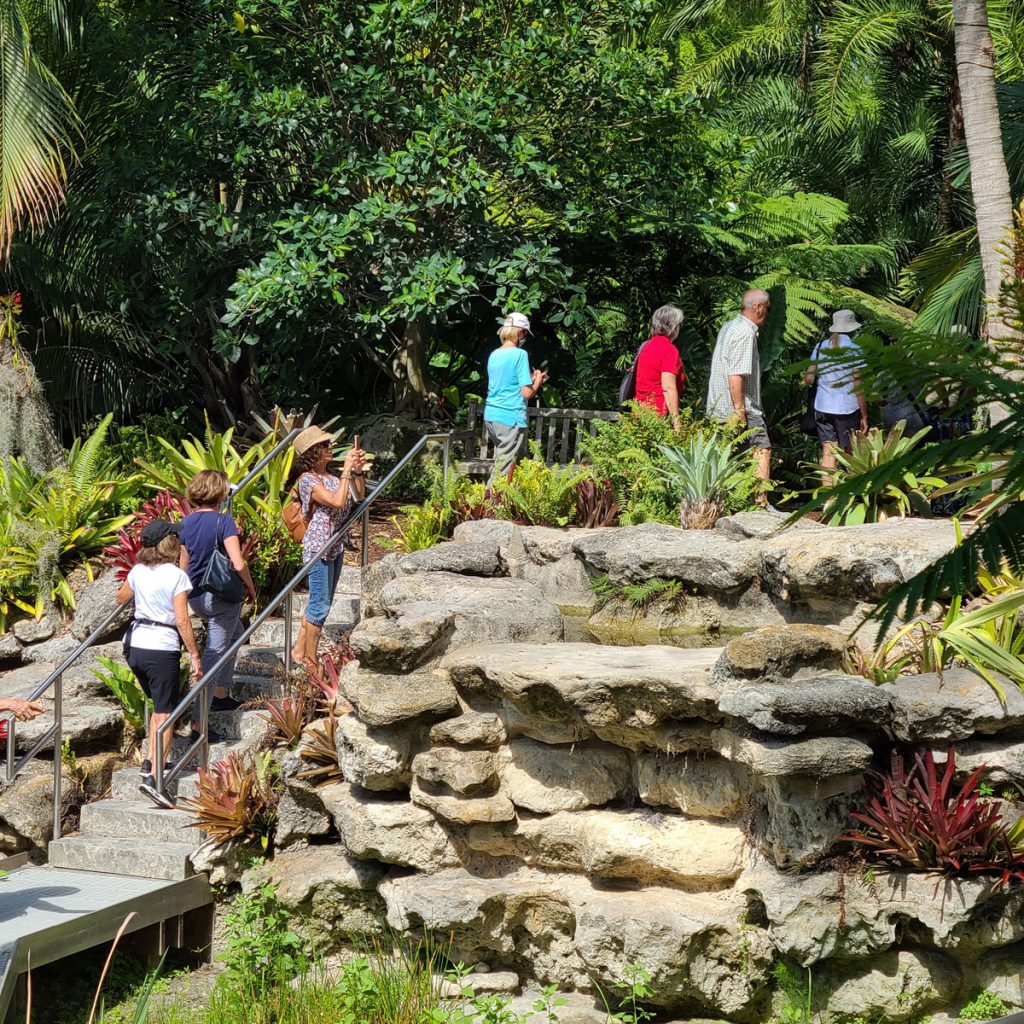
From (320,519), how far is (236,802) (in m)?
2.05

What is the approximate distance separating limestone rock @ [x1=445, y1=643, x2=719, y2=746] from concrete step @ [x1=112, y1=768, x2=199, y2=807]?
235 cm

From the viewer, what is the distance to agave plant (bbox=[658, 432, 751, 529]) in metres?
10.0

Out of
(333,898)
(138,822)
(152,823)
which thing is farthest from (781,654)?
(138,822)

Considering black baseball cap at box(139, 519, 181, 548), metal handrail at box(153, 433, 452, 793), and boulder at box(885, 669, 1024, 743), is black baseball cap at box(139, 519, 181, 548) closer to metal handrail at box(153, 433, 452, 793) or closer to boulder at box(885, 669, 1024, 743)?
metal handrail at box(153, 433, 452, 793)

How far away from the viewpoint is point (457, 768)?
749 centimetres

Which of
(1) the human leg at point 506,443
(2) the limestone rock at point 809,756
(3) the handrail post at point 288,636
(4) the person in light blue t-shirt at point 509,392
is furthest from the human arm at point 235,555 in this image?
(2) the limestone rock at point 809,756

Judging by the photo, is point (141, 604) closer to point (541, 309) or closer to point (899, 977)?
point (899, 977)

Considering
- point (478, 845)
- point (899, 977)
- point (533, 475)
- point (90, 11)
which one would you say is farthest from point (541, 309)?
point (899, 977)

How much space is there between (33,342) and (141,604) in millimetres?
7617

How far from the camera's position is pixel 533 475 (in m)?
10.8

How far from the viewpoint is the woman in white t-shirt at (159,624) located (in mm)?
8508

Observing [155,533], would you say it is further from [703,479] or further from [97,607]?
[703,479]

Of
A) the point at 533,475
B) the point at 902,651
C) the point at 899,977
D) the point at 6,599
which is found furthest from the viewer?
the point at 6,599

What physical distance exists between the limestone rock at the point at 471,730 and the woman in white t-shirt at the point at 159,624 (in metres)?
1.86
